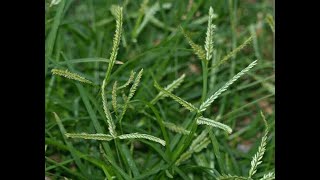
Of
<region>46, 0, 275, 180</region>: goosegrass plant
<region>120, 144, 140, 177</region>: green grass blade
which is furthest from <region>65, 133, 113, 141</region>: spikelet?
<region>120, 144, 140, 177</region>: green grass blade

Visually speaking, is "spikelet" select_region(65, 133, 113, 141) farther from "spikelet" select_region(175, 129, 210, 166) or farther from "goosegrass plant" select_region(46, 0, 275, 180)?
"spikelet" select_region(175, 129, 210, 166)

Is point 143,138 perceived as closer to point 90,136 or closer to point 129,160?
point 129,160

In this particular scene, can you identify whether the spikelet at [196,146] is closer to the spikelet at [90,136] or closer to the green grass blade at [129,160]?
the green grass blade at [129,160]

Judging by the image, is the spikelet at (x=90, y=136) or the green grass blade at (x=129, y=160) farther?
the green grass blade at (x=129, y=160)

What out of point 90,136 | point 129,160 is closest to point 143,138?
point 129,160

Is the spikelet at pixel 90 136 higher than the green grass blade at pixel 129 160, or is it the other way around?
the spikelet at pixel 90 136

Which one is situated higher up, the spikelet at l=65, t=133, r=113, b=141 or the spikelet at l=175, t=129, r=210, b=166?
the spikelet at l=65, t=133, r=113, b=141

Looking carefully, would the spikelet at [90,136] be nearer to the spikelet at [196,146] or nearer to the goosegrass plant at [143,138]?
the goosegrass plant at [143,138]

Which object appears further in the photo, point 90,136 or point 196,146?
point 196,146

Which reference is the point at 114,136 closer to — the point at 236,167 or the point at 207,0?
the point at 236,167

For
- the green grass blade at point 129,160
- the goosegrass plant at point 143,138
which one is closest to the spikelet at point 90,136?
the goosegrass plant at point 143,138
